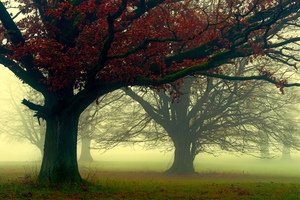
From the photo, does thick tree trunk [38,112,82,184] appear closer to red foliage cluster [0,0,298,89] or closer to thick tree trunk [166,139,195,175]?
red foliage cluster [0,0,298,89]

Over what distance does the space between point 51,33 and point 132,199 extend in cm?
737

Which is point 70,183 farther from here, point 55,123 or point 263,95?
point 263,95

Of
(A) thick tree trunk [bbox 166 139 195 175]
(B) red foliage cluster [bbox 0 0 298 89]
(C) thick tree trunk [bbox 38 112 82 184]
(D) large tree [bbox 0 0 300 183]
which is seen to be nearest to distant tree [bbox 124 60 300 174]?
(A) thick tree trunk [bbox 166 139 195 175]

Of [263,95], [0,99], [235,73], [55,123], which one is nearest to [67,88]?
[55,123]

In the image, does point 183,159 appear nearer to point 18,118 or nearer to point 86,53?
point 86,53

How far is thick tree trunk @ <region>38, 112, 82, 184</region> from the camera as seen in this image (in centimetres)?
1452

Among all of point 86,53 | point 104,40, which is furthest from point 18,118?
point 86,53

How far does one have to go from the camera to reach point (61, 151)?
14.7 meters

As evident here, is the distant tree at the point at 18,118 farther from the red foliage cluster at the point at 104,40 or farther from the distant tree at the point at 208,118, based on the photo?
the red foliage cluster at the point at 104,40

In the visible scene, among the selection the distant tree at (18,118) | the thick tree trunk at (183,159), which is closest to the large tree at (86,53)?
the thick tree trunk at (183,159)

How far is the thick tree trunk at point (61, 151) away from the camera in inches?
572

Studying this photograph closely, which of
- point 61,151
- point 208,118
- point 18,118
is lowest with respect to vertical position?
point 61,151

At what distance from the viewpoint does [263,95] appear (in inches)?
1083

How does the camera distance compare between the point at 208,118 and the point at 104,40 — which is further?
the point at 208,118
